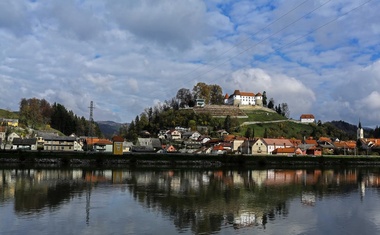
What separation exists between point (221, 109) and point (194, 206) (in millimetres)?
114171

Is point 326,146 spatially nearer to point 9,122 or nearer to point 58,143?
point 58,143

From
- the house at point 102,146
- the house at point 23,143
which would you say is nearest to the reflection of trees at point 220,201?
the house at point 102,146

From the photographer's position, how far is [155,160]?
6625cm

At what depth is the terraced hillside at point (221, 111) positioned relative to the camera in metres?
130

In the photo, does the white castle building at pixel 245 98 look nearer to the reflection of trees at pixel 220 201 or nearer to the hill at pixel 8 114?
the hill at pixel 8 114

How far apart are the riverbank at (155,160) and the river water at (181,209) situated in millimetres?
28114

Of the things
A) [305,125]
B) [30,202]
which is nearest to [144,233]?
[30,202]

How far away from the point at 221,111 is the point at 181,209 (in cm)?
11405

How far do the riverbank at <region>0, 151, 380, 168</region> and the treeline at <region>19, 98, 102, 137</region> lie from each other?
48909mm

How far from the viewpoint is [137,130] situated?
4611 inches

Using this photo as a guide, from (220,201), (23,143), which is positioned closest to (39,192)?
(220,201)

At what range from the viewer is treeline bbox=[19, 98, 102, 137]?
11025 cm

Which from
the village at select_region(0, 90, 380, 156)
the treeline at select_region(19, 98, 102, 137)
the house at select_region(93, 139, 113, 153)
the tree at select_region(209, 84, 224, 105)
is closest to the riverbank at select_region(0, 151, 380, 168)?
the village at select_region(0, 90, 380, 156)

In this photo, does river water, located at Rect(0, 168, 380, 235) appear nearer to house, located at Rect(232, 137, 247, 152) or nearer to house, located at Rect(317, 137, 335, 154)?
house, located at Rect(232, 137, 247, 152)
